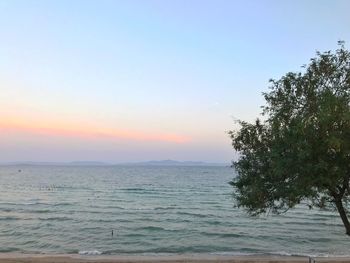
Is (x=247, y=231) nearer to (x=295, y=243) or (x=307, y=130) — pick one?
(x=295, y=243)

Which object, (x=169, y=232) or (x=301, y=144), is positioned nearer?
(x=301, y=144)

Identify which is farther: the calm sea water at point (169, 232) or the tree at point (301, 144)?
the calm sea water at point (169, 232)

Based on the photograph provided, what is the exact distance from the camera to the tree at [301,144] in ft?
37.6

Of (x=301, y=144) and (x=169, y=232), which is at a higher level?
(x=301, y=144)

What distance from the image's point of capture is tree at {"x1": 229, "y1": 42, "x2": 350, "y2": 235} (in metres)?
11.5

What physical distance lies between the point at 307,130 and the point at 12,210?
44.5m

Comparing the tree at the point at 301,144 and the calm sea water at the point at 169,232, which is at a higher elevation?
the tree at the point at 301,144

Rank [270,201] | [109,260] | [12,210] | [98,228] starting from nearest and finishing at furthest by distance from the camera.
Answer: [270,201] → [109,260] → [98,228] → [12,210]

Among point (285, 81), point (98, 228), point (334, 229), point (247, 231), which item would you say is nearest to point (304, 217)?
point (334, 229)

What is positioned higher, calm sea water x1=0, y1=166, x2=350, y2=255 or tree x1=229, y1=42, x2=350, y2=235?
tree x1=229, y1=42, x2=350, y2=235

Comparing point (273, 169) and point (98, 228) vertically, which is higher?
point (273, 169)

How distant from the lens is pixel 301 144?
37.7 ft

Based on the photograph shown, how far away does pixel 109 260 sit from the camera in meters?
19.5

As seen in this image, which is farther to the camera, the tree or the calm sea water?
the calm sea water
